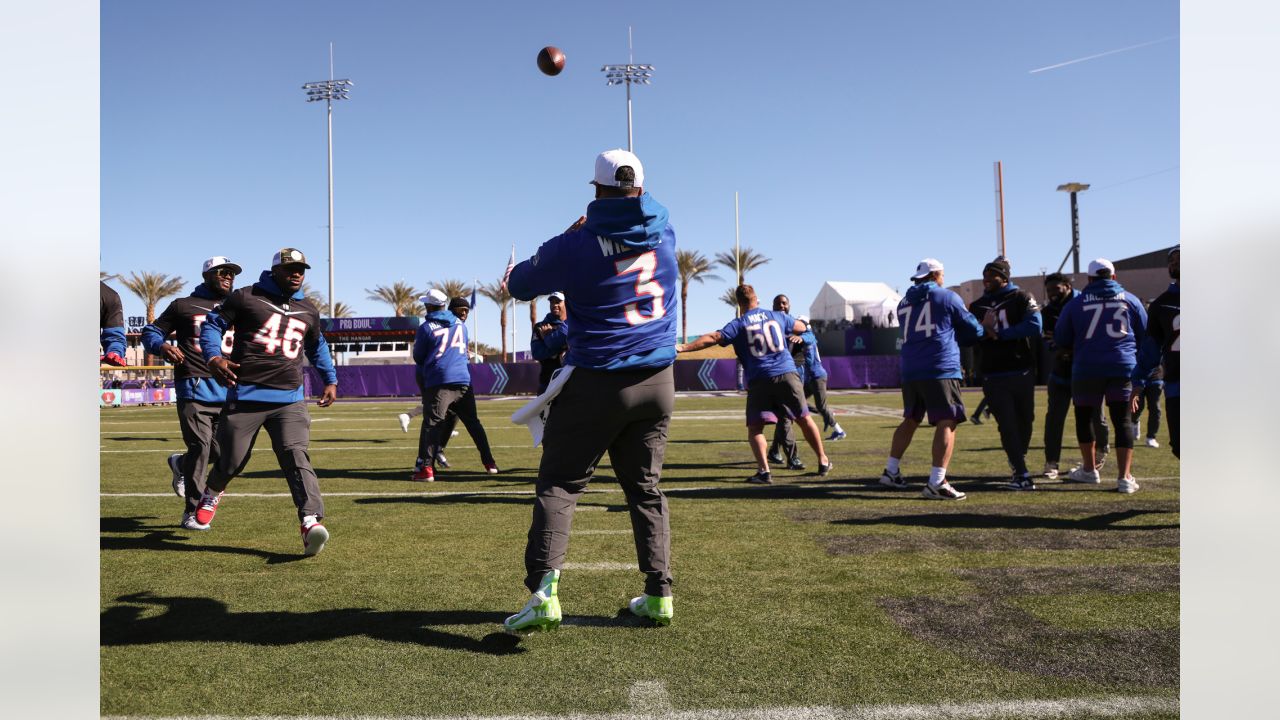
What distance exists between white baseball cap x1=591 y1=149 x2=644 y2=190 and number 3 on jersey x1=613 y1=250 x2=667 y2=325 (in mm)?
322

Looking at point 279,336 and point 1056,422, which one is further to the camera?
point 1056,422

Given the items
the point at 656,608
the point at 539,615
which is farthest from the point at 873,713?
the point at 539,615

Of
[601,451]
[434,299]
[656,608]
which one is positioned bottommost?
[656,608]

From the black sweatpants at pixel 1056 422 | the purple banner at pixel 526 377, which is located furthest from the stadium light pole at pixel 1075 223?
the black sweatpants at pixel 1056 422

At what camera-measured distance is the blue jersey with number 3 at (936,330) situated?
737cm

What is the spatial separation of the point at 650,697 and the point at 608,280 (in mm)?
1723

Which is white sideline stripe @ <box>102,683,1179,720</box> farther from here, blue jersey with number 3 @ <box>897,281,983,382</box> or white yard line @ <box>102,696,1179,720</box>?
blue jersey with number 3 @ <box>897,281,983,382</box>

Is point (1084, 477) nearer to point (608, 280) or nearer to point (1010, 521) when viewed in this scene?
point (1010, 521)

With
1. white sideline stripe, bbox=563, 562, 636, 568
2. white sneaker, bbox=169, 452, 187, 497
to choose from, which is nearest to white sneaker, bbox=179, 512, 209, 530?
white sneaker, bbox=169, 452, 187, 497

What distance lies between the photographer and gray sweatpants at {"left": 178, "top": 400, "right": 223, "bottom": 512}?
6934mm

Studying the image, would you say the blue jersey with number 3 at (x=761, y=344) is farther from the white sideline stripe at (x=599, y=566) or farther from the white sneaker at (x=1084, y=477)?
the white sideline stripe at (x=599, y=566)

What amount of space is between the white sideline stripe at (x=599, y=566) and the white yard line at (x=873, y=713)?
2.04 metres

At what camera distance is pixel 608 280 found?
3834 millimetres
